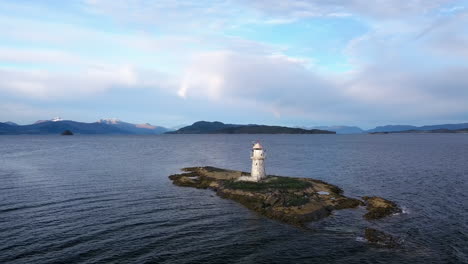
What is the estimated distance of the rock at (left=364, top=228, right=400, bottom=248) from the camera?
29234 millimetres

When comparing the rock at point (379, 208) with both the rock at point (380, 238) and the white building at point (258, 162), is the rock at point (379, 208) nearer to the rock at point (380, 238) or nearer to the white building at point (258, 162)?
the rock at point (380, 238)

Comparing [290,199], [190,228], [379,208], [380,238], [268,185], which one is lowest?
[380,238]

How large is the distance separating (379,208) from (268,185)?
1601cm

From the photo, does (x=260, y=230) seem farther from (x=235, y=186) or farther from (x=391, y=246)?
(x=235, y=186)

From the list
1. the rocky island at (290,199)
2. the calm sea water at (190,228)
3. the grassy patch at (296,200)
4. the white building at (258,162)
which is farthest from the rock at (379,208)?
the white building at (258,162)

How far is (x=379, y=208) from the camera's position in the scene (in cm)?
4038

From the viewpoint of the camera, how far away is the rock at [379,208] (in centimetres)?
3816

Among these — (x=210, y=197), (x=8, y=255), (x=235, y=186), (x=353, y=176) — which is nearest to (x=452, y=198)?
(x=353, y=176)

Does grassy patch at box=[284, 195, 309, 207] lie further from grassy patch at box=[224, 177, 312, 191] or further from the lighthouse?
the lighthouse

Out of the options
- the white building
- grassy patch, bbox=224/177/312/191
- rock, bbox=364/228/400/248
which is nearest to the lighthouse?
the white building

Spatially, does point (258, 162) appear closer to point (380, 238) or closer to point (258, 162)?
point (258, 162)

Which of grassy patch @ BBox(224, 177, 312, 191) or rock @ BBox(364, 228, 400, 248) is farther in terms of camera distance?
grassy patch @ BBox(224, 177, 312, 191)

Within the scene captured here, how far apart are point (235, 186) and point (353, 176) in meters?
32.5

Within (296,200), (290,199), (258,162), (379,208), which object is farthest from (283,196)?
(379,208)
